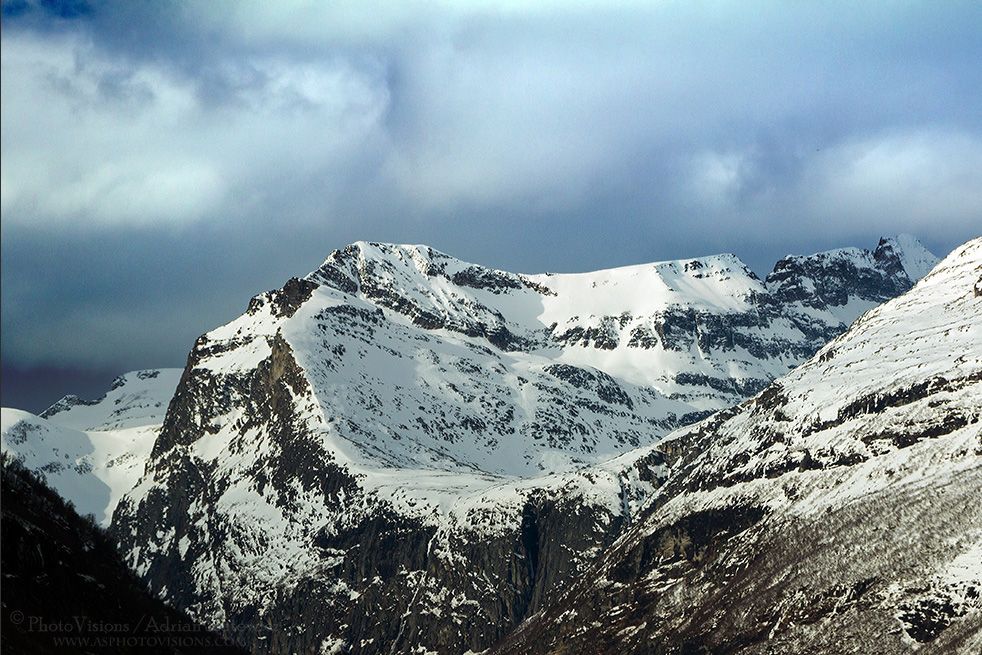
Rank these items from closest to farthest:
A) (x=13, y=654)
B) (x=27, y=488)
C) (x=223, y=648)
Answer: (x=13, y=654)
(x=27, y=488)
(x=223, y=648)

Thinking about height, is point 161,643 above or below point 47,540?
below

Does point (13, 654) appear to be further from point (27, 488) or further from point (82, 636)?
point (27, 488)

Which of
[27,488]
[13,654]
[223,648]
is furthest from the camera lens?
[223,648]

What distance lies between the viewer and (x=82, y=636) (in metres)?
144

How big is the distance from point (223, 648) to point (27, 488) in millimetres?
28413

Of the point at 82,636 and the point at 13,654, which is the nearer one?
the point at 13,654

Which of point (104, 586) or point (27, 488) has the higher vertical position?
point (27, 488)

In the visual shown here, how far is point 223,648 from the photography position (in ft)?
603

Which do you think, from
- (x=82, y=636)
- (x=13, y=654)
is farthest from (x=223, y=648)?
(x=13, y=654)

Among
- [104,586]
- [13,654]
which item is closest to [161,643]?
[104,586]

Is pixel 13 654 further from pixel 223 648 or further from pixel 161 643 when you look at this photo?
pixel 223 648

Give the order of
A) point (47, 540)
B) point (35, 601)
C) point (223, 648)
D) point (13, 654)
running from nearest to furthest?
point (13, 654) < point (35, 601) < point (47, 540) < point (223, 648)

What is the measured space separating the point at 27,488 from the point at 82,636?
98.9 feet

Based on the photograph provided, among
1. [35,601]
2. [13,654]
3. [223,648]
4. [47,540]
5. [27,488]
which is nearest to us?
[13,654]
